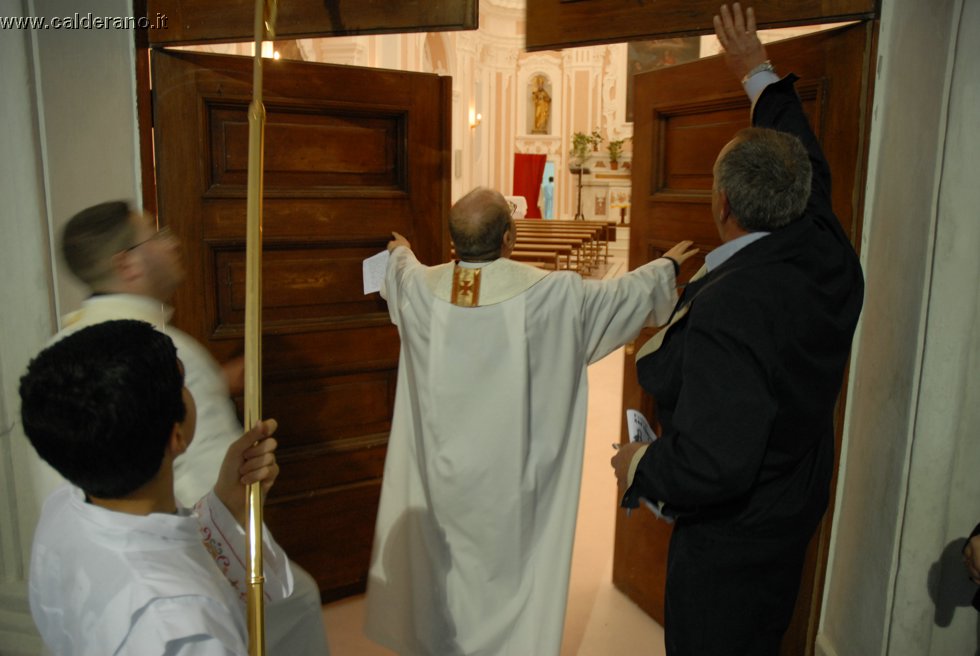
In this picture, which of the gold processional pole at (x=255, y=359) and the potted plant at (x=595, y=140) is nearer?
the gold processional pole at (x=255, y=359)

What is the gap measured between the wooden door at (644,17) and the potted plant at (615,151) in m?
15.1

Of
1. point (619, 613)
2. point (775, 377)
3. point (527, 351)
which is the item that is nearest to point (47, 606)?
point (775, 377)

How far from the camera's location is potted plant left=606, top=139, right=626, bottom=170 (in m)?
17.1

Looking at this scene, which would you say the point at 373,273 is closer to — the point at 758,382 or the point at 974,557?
the point at 758,382

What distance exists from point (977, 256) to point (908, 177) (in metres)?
0.29

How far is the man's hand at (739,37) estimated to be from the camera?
6.98 ft

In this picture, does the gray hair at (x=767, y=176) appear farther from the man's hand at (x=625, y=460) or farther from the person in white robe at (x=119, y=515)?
the person in white robe at (x=119, y=515)

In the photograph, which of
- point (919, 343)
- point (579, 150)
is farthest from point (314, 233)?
point (579, 150)

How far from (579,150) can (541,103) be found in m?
1.82

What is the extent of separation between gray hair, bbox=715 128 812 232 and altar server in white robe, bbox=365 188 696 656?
841mm

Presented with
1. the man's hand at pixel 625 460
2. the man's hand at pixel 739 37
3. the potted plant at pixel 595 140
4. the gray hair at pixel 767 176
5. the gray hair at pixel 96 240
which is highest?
the potted plant at pixel 595 140

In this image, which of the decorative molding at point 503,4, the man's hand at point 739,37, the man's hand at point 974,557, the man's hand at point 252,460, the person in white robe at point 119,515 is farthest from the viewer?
the decorative molding at point 503,4

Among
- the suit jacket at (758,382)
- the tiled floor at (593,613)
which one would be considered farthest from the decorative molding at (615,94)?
the suit jacket at (758,382)

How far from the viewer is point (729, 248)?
1831mm
